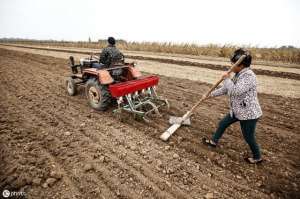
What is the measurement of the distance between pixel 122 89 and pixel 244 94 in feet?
7.13

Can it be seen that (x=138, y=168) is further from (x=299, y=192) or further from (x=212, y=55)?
(x=212, y=55)

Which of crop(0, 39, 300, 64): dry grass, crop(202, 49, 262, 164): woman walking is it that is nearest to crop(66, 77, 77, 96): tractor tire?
crop(202, 49, 262, 164): woman walking

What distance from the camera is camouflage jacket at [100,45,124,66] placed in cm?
459

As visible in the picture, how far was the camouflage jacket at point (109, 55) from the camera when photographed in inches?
181

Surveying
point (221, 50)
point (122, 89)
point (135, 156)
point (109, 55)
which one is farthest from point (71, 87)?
point (221, 50)

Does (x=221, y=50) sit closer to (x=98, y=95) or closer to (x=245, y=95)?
(x=98, y=95)

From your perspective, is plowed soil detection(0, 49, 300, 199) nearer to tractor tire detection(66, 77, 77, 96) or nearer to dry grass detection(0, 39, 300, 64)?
tractor tire detection(66, 77, 77, 96)

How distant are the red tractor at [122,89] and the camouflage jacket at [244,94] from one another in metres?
1.77

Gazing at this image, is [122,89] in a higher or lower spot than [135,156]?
Answer: higher

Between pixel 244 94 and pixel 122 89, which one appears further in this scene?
pixel 122 89

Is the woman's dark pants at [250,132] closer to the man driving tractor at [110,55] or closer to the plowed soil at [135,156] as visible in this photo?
the plowed soil at [135,156]

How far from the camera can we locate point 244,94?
2615 mm

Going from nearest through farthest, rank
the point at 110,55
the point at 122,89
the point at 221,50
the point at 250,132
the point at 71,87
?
the point at 250,132, the point at 122,89, the point at 110,55, the point at 71,87, the point at 221,50

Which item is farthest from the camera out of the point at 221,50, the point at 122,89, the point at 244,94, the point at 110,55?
the point at 221,50
